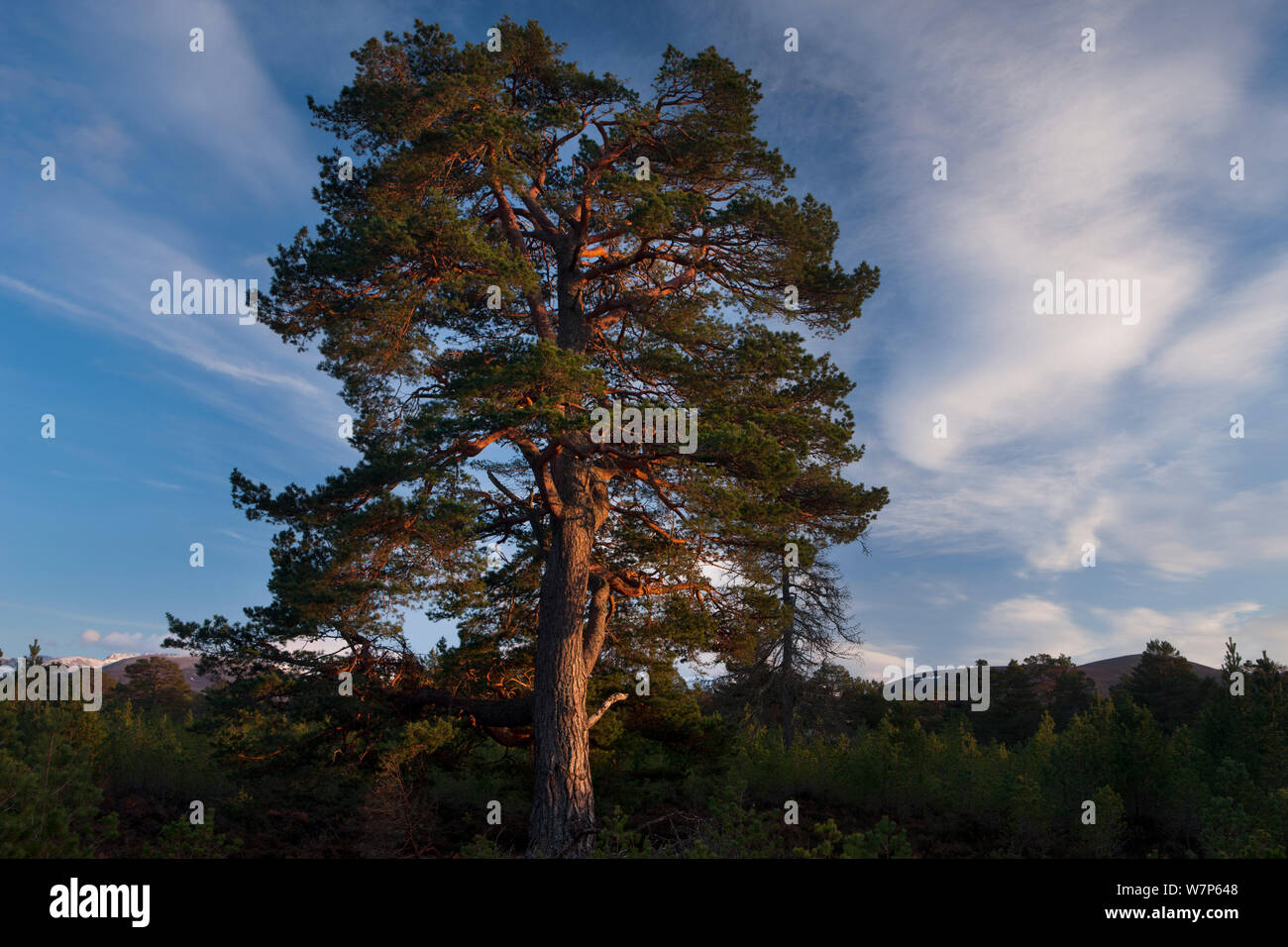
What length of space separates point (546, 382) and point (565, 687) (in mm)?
4968

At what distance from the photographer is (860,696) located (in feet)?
122

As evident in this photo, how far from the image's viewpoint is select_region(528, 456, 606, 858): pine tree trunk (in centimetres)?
1166

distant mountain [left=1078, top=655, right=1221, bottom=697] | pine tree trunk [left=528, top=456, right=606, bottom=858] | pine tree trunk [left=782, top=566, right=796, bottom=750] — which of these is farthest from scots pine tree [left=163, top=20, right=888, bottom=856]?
distant mountain [left=1078, top=655, right=1221, bottom=697]

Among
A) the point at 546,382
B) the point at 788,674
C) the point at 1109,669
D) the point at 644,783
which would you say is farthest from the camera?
the point at 1109,669

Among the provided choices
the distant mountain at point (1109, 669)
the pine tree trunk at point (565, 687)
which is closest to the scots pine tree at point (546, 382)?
the pine tree trunk at point (565, 687)

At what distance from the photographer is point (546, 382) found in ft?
38.7

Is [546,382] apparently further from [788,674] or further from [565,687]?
[788,674]

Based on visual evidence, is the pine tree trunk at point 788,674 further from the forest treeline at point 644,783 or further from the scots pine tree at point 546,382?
the scots pine tree at point 546,382

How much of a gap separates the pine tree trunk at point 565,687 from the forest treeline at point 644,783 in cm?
88

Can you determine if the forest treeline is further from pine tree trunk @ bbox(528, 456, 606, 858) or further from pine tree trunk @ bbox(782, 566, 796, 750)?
pine tree trunk @ bbox(782, 566, 796, 750)

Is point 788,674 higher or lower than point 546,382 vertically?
lower

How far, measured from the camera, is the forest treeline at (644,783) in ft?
31.9

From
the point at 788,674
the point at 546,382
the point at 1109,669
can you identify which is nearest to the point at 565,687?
the point at 546,382

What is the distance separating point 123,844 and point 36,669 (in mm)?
4679
